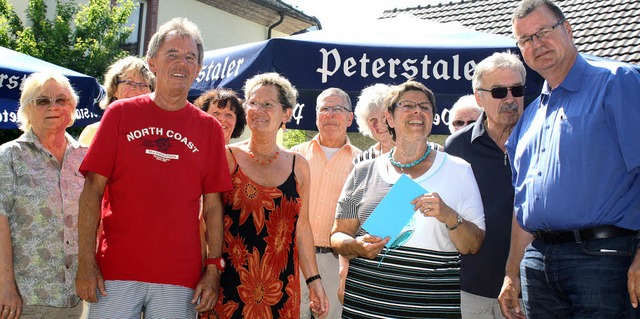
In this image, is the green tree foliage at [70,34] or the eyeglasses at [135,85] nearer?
the eyeglasses at [135,85]

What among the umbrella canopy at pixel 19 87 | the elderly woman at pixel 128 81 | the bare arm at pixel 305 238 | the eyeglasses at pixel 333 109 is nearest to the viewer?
the bare arm at pixel 305 238

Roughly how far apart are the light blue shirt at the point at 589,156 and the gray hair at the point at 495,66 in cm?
78

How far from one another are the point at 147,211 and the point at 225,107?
156cm

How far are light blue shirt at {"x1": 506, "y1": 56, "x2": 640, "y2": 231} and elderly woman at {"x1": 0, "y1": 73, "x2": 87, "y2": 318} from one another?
100 inches

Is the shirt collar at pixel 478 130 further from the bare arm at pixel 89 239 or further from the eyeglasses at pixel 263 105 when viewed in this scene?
the bare arm at pixel 89 239

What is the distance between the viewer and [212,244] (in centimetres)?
320

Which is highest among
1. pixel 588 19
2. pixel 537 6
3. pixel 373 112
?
pixel 588 19

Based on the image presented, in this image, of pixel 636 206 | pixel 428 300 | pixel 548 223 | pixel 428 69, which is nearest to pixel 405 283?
pixel 428 300

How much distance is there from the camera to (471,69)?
13.5 feet

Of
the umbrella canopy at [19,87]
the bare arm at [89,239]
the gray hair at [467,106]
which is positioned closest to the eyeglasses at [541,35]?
the gray hair at [467,106]

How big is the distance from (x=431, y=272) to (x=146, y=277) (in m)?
1.38

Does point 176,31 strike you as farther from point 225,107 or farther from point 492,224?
point 492,224

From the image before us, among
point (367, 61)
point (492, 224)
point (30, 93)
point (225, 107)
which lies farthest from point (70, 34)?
point (492, 224)

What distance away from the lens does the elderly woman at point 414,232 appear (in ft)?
9.91
